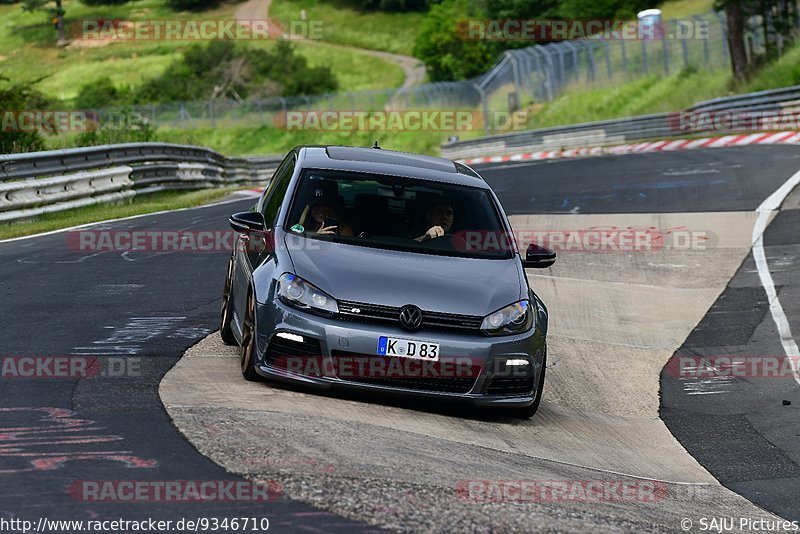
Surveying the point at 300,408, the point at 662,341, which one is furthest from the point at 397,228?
the point at 662,341

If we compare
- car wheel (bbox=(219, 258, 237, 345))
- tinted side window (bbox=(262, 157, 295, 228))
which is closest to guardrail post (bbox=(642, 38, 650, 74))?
tinted side window (bbox=(262, 157, 295, 228))

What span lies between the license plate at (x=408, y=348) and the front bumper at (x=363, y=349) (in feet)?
0.10

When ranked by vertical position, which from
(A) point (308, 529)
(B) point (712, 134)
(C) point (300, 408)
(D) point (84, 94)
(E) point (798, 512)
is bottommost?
(D) point (84, 94)

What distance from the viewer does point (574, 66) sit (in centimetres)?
5531

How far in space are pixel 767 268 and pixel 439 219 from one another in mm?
7429

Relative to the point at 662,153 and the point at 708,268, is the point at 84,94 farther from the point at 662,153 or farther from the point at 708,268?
the point at 708,268

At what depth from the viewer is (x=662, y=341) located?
1257 centimetres

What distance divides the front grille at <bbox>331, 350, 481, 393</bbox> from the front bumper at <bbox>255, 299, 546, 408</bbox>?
0.01 m

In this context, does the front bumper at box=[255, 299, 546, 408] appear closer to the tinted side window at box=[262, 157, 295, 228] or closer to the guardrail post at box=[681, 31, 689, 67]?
the tinted side window at box=[262, 157, 295, 228]

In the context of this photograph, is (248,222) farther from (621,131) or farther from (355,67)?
(355,67)

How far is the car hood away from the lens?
8.12 metres

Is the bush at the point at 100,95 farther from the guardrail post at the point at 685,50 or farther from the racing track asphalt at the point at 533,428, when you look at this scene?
the racing track asphalt at the point at 533,428

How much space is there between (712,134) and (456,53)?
6197 centimetres

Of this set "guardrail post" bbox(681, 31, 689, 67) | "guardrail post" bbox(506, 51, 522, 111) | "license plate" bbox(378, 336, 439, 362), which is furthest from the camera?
"guardrail post" bbox(506, 51, 522, 111)
